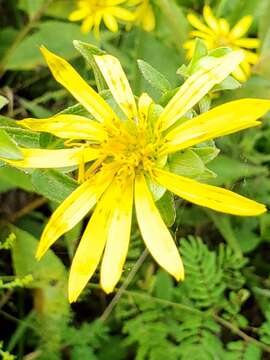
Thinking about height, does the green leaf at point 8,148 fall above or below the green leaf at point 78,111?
below

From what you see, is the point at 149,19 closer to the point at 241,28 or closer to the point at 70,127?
the point at 241,28

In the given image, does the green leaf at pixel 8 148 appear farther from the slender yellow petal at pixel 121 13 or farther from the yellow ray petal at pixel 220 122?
the slender yellow petal at pixel 121 13

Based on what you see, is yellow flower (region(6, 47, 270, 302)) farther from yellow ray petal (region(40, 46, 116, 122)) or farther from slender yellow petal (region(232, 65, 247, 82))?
Answer: slender yellow petal (region(232, 65, 247, 82))

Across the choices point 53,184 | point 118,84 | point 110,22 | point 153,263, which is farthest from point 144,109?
point 110,22

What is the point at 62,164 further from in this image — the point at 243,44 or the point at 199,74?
the point at 243,44

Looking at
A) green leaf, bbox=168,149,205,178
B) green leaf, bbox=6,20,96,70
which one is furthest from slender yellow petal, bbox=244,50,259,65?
green leaf, bbox=168,149,205,178

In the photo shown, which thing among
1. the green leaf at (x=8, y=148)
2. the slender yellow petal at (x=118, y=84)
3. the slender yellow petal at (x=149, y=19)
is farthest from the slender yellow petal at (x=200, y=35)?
the green leaf at (x=8, y=148)
